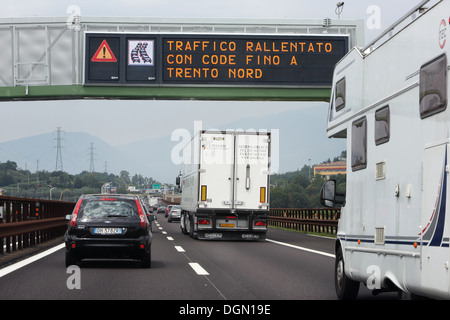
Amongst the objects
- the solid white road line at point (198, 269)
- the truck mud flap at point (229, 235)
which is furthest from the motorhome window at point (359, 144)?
the truck mud flap at point (229, 235)

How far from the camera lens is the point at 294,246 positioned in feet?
73.1

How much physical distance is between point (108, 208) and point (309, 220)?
62.0 feet

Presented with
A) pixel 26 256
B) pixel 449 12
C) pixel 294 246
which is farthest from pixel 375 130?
pixel 294 246

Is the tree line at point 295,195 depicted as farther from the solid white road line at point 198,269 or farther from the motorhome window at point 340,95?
the motorhome window at point 340,95

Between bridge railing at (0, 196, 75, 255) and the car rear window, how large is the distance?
1.97 meters

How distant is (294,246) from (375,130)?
14088mm

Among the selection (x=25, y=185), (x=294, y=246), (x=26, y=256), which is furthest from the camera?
(x=25, y=185)

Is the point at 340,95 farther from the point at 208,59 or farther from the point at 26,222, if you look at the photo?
the point at 208,59

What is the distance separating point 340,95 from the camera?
404 inches

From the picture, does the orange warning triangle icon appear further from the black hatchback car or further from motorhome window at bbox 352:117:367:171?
motorhome window at bbox 352:117:367:171

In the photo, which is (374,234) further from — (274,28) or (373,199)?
(274,28)

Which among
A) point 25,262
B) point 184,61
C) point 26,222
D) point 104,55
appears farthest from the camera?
point 104,55

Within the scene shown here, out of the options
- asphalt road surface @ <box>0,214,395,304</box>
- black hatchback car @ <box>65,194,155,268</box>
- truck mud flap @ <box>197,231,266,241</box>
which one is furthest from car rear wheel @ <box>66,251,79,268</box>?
truck mud flap @ <box>197,231,266,241</box>

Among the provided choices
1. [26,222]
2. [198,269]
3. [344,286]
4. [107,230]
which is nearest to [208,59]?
[26,222]
